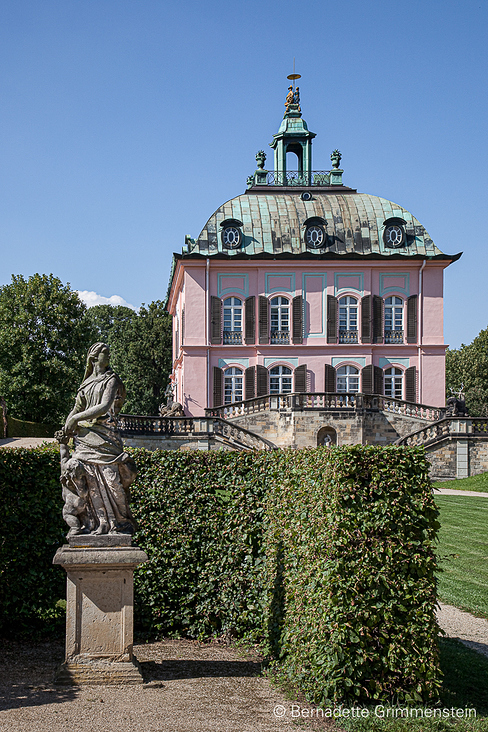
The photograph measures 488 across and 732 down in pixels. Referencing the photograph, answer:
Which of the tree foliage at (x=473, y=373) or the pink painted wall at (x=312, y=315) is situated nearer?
the pink painted wall at (x=312, y=315)

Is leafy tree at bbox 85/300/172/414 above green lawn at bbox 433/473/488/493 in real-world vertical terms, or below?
above

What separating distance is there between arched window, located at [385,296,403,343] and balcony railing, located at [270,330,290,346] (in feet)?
17.4

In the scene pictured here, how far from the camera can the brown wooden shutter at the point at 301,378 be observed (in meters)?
36.5

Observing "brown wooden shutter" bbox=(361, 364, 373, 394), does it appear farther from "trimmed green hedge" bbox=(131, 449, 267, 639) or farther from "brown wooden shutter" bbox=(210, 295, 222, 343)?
"trimmed green hedge" bbox=(131, 449, 267, 639)

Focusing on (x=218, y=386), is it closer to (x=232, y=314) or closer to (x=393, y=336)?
(x=232, y=314)

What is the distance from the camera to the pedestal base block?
6.86 meters

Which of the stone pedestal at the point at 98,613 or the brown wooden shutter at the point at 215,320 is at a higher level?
the brown wooden shutter at the point at 215,320

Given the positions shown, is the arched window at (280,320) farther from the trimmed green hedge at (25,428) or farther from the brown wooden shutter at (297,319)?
the trimmed green hedge at (25,428)

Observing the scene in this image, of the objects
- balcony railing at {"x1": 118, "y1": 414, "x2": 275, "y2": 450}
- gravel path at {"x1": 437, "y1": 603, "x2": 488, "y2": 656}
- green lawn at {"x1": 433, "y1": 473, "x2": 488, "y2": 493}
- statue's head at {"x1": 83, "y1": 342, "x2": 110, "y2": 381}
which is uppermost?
statue's head at {"x1": 83, "y1": 342, "x2": 110, "y2": 381}

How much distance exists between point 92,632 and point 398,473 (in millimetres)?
3358

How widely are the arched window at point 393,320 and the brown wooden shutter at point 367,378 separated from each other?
187 cm

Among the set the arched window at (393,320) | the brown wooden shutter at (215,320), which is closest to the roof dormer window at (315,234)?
the arched window at (393,320)

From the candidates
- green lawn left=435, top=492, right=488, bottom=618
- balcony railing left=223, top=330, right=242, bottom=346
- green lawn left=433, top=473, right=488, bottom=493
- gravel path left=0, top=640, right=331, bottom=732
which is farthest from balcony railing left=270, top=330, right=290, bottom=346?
gravel path left=0, top=640, right=331, bottom=732

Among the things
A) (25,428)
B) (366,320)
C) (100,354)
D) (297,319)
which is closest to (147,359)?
(25,428)
